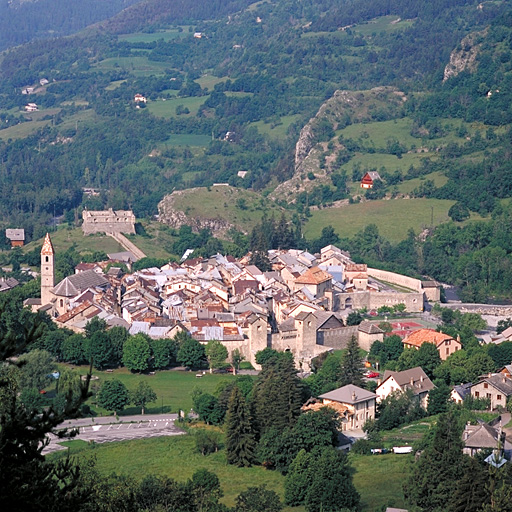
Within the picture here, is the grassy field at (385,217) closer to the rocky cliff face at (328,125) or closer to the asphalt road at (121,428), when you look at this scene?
the rocky cliff face at (328,125)

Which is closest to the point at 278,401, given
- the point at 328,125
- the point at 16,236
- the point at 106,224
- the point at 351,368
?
the point at 351,368

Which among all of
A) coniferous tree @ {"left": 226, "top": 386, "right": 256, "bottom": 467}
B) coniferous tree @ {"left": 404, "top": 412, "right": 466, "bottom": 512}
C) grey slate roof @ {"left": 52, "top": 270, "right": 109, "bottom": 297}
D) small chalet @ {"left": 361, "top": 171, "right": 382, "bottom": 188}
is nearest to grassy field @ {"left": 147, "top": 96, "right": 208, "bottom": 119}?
small chalet @ {"left": 361, "top": 171, "right": 382, "bottom": 188}

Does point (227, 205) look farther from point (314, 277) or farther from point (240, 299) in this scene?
point (240, 299)

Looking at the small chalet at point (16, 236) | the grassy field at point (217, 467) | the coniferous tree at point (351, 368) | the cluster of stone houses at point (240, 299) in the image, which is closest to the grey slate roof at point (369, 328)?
the cluster of stone houses at point (240, 299)

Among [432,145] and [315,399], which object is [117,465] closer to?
[315,399]

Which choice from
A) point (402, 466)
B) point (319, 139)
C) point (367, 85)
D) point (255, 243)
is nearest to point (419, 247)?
point (255, 243)

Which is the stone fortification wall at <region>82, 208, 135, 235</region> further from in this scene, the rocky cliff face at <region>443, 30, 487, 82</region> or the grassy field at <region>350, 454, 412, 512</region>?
the rocky cliff face at <region>443, 30, 487, 82</region>
